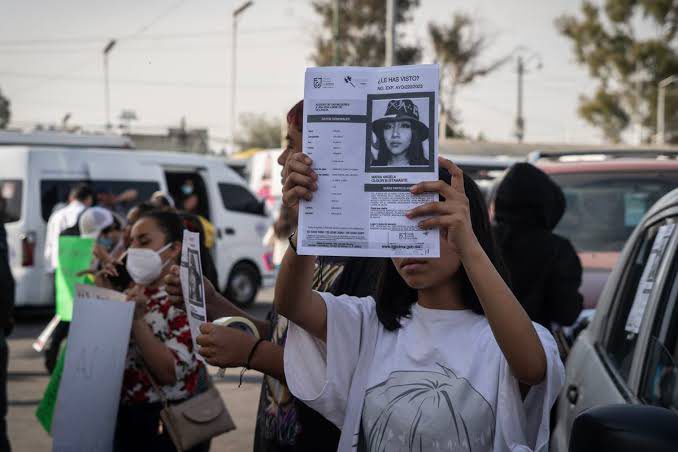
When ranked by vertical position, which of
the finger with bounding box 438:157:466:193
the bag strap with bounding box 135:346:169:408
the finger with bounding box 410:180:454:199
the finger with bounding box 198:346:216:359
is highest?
the finger with bounding box 438:157:466:193

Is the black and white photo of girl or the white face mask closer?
the black and white photo of girl

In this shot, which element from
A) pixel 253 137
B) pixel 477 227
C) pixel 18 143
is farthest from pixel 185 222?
pixel 253 137

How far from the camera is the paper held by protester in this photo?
2836 millimetres

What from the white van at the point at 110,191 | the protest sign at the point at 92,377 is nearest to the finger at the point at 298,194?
the protest sign at the point at 92,377

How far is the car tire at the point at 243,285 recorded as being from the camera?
14946 mm

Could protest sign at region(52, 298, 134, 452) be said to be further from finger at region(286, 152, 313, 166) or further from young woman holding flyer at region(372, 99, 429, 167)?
young woman holding flyer at region(372, 99, 429, 167)

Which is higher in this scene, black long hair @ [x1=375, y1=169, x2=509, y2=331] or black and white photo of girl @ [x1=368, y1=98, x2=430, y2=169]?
black and white photo of girl @ [x1=368, y1=98, x2=430, y2=169]

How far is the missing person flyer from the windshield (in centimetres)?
466

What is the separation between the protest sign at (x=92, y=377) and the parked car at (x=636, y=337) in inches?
64.7

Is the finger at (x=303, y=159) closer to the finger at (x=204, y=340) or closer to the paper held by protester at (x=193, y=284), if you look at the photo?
the finger at (x=204, y=340)

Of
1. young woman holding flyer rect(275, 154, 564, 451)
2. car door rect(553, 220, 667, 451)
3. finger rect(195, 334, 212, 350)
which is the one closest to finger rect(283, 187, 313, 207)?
young woman holding flyer rect(275, 154, 564, 451)

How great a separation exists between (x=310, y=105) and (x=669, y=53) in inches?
1581

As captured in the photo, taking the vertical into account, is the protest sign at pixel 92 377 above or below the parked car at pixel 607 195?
below

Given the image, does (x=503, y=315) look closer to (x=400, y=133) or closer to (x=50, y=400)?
(x=400, y=133)
